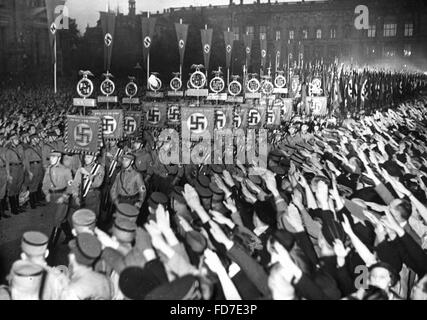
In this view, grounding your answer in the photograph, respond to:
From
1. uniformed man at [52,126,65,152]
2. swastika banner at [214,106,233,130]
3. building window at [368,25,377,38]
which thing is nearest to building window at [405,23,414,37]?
building window at [368,25,377,38]

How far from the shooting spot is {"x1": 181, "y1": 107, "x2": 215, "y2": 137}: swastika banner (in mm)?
11633

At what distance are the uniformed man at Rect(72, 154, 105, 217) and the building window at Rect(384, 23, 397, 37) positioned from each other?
43.6m

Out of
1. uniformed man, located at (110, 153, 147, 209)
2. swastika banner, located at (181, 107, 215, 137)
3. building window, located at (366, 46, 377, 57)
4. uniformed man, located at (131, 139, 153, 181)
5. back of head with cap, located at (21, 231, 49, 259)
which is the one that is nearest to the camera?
back of head with cap, located at (21, 231, 49, 259)

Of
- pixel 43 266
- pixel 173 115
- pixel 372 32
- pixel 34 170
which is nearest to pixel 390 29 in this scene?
pixel 372 32

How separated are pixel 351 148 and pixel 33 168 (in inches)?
272

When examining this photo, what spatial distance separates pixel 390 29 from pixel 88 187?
46.4 m

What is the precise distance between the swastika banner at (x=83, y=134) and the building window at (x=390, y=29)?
4260cm

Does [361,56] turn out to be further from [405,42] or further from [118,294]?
[118,294]

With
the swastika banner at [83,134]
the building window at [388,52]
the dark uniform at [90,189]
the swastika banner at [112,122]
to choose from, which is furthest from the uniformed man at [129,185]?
the building window at [388,52]

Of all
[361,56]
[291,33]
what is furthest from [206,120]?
[291,33]

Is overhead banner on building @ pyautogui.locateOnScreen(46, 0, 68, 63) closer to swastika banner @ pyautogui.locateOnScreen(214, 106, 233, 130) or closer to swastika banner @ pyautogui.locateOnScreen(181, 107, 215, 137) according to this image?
swastika banner @ pyautogui.locateOnScreen(181, 107, 215, 137)

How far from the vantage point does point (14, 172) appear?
10188 mm

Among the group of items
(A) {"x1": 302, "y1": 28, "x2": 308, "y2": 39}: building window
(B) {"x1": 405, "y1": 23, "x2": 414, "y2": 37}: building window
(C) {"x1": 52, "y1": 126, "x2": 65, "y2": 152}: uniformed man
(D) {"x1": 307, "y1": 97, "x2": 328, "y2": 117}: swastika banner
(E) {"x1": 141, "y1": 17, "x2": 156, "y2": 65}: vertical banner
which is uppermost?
(A) {"x1": 302, "y1": 28, "x2": 308, "y2": 39}: building window

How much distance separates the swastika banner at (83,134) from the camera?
9.28 meters
